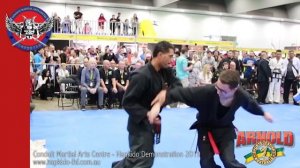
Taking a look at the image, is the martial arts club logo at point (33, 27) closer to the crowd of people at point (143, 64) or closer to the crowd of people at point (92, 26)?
the crowd of people at point (143, 64)

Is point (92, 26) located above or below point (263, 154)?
above

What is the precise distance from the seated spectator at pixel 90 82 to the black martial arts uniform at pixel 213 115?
688 cm

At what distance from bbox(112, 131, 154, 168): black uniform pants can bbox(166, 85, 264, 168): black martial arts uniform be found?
1.46 feet

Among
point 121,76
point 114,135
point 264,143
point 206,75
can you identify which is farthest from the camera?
point 206,75

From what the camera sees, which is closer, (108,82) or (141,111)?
(141,111)

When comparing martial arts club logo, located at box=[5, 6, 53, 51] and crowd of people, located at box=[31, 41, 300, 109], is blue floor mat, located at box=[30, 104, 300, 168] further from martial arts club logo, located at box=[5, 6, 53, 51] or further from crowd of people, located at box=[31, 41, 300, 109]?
martial arts club logo, located at box=[5, 6, 53, 51]

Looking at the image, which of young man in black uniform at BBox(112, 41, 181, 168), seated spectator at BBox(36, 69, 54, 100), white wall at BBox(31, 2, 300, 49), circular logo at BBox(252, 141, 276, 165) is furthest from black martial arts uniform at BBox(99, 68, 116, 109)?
white wall at BBox(31, 2, 300, 49)

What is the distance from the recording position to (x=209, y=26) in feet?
90.9

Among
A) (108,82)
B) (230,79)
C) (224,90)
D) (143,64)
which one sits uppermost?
(230,79)

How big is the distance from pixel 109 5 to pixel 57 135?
1877cm

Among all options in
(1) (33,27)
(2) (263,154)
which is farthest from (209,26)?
(1) (33,27)

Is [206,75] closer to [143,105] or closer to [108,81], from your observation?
[108,81]

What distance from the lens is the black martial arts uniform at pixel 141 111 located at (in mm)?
3539

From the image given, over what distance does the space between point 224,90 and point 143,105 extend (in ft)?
2.83
